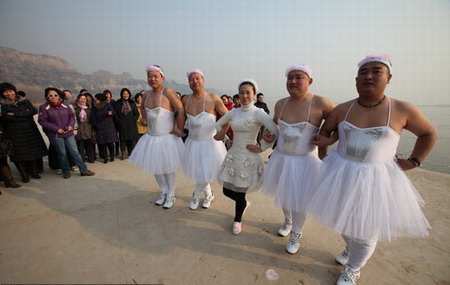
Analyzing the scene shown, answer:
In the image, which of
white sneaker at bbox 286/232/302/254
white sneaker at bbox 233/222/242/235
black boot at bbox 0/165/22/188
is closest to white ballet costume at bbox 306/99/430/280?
white sneaker at bbox 286/232/302/254

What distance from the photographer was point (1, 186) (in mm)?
4254

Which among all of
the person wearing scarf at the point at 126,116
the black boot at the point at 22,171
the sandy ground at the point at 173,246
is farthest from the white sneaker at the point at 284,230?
the black boot at the point at 22,171

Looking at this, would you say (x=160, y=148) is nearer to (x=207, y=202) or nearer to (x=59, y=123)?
(x=207, y=202)

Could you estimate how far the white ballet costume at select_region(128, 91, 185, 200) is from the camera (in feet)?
10.4

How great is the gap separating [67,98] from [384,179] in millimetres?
6674

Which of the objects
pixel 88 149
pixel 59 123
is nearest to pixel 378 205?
pixel 59 123

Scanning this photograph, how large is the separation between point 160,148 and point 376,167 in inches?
110

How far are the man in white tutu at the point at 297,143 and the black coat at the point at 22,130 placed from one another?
506 cm

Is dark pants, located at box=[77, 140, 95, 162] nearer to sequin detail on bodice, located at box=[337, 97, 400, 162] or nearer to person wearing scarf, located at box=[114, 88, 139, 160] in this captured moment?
person wearing scarf, located at box=[114, 88, 139, 160]

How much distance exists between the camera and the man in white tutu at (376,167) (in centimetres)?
169

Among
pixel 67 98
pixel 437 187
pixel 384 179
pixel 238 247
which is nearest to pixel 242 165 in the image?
pixel 238 247

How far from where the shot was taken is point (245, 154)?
252cm

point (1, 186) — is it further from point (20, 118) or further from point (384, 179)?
point (384, 179)

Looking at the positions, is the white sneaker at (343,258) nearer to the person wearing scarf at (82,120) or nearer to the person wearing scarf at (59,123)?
the person wearing scarf at (59,123)
